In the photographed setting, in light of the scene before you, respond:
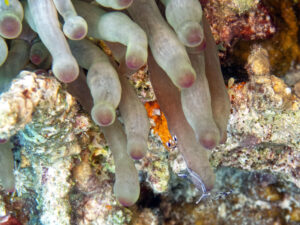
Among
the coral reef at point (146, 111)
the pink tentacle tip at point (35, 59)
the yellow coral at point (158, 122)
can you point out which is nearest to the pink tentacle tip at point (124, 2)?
the coral reef at point (146, 111)

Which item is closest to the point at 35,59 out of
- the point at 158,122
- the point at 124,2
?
the point at 124,2

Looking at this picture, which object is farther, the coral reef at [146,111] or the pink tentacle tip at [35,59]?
the pink tentacle tip at [35,59]

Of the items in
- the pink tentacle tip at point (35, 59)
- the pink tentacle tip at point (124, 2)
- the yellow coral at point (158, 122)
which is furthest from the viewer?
the yellow coral at point (158, 122)

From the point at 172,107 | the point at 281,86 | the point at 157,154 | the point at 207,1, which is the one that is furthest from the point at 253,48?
the point at 157,154

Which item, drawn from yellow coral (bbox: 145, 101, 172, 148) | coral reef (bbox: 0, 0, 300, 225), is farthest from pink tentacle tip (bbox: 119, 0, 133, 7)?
yellow coral (bbox: 145, 101, 172, 148)

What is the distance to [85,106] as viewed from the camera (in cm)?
215

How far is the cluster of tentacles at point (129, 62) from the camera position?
161cm

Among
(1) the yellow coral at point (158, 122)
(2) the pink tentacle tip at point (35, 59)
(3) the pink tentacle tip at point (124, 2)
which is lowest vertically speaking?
(1) the yellow coral at point (158, 122)

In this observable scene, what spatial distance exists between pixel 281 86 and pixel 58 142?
1.93 m

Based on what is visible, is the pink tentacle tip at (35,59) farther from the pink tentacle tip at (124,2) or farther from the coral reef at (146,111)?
the pink tentacle tip at (124,2)

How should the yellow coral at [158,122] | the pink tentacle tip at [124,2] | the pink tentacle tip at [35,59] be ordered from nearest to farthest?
the pink tentacle tip at [124,2], the pink tentacle tip at [35,59], the yellow coral at [158,122]

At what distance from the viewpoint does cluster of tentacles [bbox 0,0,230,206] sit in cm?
161

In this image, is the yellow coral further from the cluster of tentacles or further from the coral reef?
the cluster of tentacles

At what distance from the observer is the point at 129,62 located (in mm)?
1567
